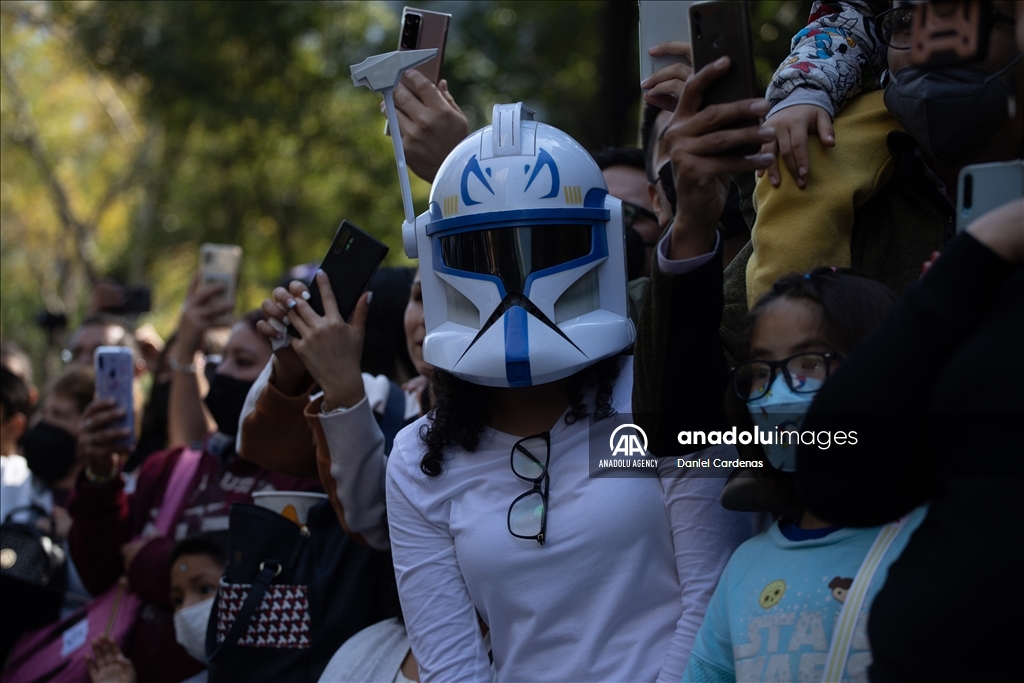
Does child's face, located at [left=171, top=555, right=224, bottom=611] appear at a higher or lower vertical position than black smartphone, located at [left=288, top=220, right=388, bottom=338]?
lower

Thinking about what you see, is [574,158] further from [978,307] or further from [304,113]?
[304,113]

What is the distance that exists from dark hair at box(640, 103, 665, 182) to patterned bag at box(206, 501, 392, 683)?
146cm

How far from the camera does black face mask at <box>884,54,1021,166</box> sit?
199cm

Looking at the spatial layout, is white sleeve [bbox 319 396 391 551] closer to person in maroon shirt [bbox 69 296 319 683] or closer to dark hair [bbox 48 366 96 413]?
person in maroon shirt [bbox 69 296 319 683]

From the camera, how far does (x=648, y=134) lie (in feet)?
11.5

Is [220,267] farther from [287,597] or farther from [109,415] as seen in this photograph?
[287,597]

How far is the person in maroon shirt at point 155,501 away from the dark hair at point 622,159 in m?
1.49

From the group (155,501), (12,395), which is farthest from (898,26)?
(12,395)

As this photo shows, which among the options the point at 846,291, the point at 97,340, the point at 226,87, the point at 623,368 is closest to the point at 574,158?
the point at 623,368

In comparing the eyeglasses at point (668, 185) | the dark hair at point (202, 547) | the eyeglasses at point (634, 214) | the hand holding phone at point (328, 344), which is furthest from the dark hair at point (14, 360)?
the eyeglasses at point (668, 185)

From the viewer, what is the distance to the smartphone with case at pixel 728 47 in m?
1.91

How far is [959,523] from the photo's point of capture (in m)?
1.65

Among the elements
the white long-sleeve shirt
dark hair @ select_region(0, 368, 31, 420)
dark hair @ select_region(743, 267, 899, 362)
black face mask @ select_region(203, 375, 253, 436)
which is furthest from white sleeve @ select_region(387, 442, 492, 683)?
dark hair @ select_region(0, 368, 31, 420)

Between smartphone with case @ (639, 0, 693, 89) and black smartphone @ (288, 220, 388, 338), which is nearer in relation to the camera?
smartphone with case @ (639, 0, 693, 89)
